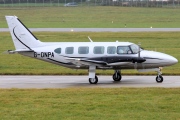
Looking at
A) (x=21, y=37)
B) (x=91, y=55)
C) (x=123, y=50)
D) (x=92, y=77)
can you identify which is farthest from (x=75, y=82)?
(x=21, y=37)

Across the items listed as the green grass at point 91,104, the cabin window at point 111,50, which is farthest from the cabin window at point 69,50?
the green grass at point 91,104

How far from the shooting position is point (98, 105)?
17.9 metres

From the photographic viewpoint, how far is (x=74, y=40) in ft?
167

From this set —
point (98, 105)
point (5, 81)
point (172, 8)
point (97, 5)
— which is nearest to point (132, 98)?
point (98, 105)

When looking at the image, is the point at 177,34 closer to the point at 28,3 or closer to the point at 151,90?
the point at 151,90

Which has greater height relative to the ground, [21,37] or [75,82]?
[21,37]

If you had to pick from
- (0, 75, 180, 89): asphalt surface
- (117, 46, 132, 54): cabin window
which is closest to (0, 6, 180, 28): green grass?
(0, 75, 180, 89): asphalt surface

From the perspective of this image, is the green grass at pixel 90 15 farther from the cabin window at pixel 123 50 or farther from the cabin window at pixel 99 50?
the cabin window at pixel 123 50

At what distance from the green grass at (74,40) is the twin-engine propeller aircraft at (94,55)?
313 cm

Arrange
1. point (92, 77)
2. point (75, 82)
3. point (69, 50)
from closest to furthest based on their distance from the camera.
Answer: point (92, 77), point (75, 82), point (69, 50)

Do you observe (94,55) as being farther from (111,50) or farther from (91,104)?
(91,104)

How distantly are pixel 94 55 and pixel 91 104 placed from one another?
8438 mm

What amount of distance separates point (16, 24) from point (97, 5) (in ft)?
301

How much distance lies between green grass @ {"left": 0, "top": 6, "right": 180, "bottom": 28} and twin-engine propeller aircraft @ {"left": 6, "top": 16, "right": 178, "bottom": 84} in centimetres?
5276
